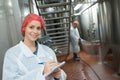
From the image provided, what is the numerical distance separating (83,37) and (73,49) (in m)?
1.43

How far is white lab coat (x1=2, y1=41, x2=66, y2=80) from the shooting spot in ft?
3.79

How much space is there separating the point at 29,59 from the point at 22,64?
2.4 inches

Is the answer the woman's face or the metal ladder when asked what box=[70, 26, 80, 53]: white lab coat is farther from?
the woman's face

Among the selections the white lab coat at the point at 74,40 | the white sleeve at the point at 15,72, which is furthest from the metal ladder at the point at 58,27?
the white sleeve at the point at 15,72

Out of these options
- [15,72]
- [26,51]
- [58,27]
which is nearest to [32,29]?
[26,51]

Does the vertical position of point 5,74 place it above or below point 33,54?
below

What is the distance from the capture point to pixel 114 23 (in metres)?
3.66

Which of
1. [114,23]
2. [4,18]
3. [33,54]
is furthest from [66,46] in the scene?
[33,54]

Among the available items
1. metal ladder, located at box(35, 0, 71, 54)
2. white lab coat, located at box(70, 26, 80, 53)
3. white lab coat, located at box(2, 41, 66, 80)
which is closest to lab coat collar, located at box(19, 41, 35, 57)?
white lab coat, located at box(2, 41, 66, 80)

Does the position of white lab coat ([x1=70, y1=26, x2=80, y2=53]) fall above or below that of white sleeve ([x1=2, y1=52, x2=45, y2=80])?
below

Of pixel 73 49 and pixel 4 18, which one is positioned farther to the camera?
pixel 73 49

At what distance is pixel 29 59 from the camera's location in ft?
4.08

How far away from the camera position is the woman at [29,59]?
116cm

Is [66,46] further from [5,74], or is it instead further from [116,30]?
[5,74]
